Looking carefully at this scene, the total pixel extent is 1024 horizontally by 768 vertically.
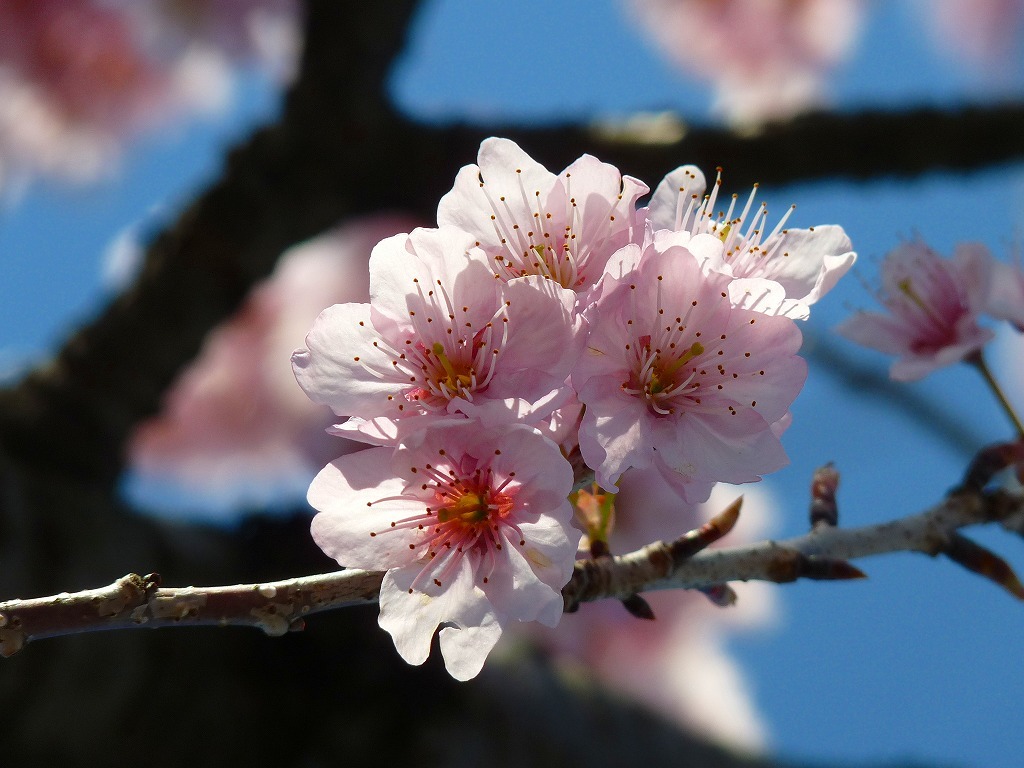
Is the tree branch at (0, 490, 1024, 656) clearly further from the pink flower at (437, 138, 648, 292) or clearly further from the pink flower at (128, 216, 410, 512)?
the pink flower at (128, 216, 410, 512)

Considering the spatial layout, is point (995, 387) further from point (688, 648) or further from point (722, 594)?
point (688, 648)

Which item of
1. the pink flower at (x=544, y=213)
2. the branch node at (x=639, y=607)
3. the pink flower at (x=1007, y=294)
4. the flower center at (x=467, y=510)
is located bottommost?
the branch node at (x=639, y=607)

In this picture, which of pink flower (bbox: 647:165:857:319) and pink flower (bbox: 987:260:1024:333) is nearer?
pink flower (bbox: 647:165:857:319)

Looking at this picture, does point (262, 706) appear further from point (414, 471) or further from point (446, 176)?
point (414, 471)

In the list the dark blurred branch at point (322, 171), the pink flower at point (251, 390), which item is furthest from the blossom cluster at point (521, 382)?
the pink flower at point (251, 390)

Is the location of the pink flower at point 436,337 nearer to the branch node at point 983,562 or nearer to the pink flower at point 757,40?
the branch node at point 983,562

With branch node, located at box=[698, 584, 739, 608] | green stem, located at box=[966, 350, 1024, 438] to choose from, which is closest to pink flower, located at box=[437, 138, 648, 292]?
branch node, located at box=[698, 584, 739, 608]

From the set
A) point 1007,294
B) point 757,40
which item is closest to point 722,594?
point 1007,294

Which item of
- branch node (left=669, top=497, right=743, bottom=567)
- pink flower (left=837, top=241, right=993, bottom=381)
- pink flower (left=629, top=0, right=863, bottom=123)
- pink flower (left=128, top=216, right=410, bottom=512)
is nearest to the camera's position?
branch node (left=669, top=497, right=743, bottom=567)
